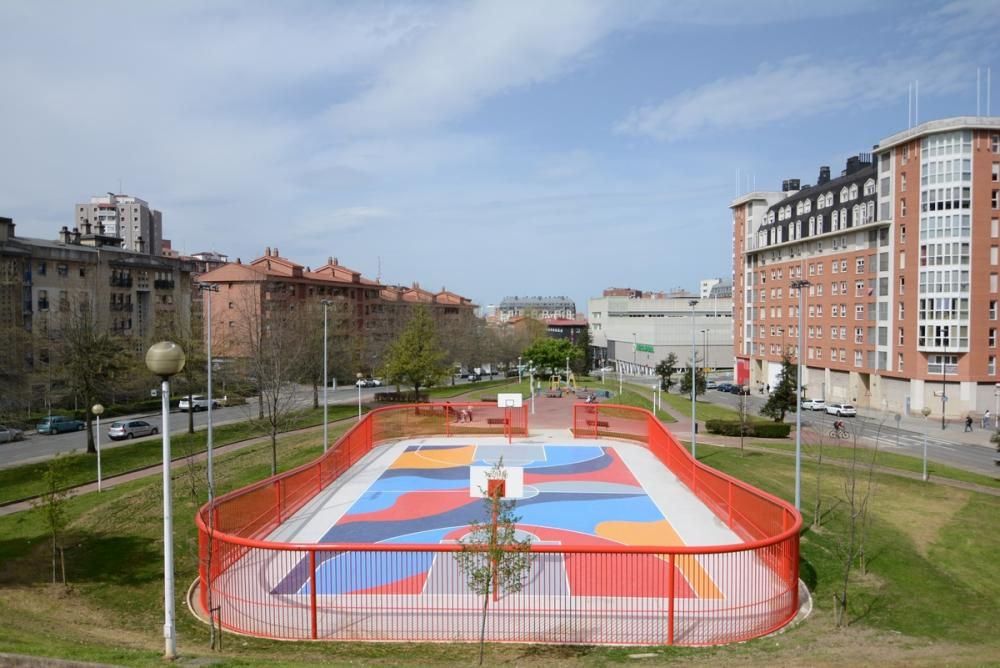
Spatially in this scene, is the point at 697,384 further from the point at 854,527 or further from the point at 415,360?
the point at 854,527

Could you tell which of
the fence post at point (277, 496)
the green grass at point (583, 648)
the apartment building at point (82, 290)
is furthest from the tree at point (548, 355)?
the fence post at point (277, 496)

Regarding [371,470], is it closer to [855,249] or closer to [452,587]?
[452,587]

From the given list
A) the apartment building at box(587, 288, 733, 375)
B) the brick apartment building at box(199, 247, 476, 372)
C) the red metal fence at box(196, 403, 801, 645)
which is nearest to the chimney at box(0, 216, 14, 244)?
the brick apartment building at box(199, 247, 476, 372)

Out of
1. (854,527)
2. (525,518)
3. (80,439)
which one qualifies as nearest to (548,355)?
(80,439)

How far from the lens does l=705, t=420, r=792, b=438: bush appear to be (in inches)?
1553

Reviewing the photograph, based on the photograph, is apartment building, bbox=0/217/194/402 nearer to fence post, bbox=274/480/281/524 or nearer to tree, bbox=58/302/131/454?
tree, bbox=58/302/131/454

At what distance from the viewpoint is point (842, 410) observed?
182ft

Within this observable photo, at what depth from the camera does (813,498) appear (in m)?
23.2

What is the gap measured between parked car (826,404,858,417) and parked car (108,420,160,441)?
49.1 metres

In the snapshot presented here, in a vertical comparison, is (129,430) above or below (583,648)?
below

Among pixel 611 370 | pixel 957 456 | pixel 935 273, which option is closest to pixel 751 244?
pixel 935 273

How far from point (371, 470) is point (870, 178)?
52.2 metres

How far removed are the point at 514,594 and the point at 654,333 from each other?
293ft

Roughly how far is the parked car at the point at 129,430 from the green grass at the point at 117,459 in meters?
2.82
